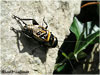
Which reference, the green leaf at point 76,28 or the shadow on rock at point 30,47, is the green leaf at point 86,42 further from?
the shadow on rock at point 30,47

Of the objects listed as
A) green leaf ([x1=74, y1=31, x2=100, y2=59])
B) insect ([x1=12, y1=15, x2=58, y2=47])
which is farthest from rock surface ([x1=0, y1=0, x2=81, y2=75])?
green leaf ([x1=74, y1=31, x2=100, y2=59])

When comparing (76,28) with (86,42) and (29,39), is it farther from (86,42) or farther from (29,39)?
(29,39)

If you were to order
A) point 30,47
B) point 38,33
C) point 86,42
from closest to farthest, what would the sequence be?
point 38,33 < point 30,47 < point 86,42

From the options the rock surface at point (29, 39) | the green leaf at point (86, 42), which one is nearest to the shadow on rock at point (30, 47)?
the rock surface at point (29, 39)

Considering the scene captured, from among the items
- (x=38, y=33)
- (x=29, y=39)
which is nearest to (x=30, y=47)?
(x=29, y=39)

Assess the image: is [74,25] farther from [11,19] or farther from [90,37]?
[11,19]

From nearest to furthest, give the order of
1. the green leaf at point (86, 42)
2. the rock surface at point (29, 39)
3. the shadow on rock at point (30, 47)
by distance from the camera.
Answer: the rock surface at point (29, 39) → the shadow on rock at point (30, 47) → the green leaf at point (86, 42)

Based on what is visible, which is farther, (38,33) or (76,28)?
(76,28)
